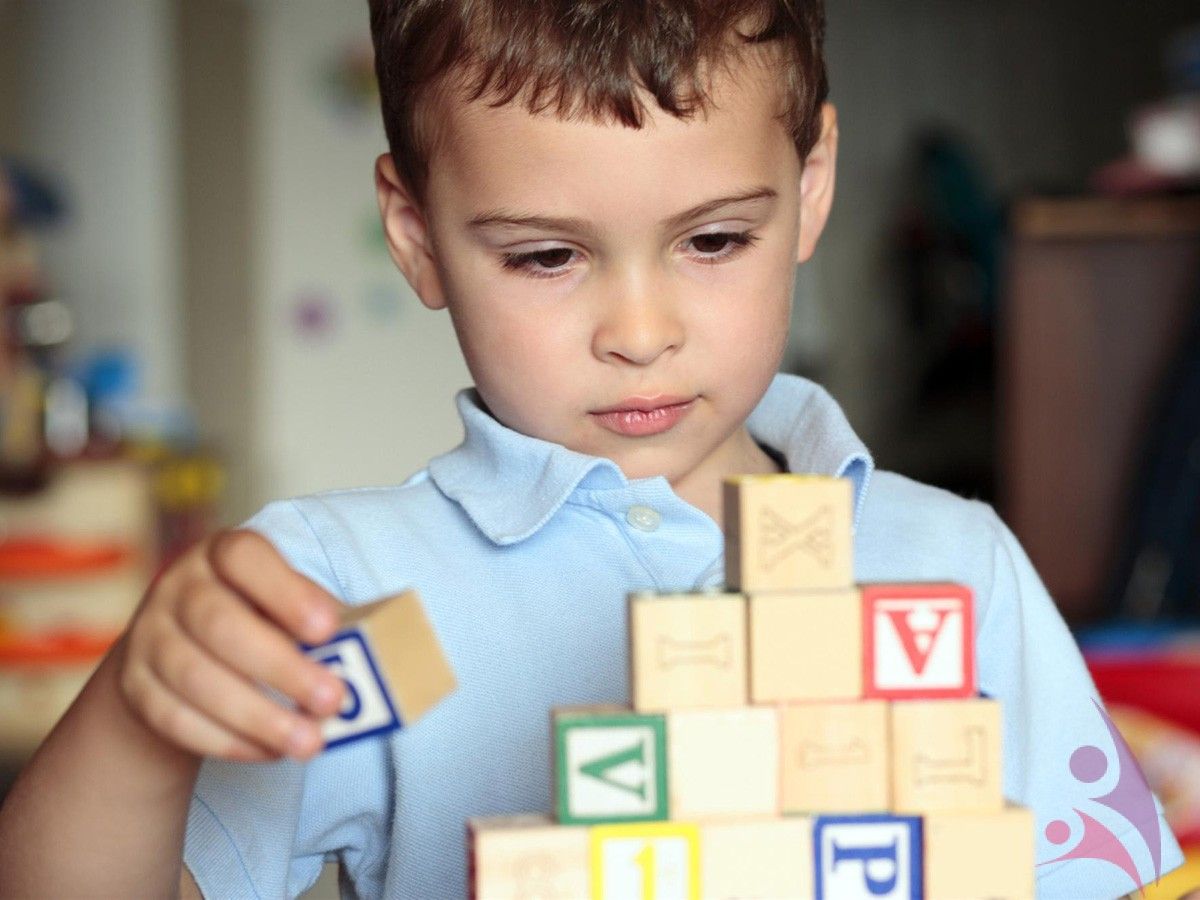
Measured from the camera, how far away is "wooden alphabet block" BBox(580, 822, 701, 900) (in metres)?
0.49

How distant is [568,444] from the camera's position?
799 mm

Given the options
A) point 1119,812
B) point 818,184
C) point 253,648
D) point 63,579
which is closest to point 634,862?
point 253,648

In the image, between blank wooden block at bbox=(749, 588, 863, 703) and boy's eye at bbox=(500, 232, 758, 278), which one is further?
boy's eye at bbox=(500, 232, 758, 278)

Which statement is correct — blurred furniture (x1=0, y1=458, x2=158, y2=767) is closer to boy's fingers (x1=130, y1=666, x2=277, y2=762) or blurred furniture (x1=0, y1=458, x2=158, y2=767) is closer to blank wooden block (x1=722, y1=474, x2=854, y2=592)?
boy's fingers (x1=130, y1=666, x2=277, y2=762)

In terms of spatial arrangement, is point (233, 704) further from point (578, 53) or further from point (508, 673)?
point (578, 53)

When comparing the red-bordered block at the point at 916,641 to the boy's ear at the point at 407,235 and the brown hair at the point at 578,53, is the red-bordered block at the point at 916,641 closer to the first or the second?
the brown hair at the point at 578,53

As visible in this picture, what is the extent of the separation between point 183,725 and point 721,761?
187 millimetres

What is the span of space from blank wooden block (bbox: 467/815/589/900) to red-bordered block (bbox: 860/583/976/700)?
0.35 feet

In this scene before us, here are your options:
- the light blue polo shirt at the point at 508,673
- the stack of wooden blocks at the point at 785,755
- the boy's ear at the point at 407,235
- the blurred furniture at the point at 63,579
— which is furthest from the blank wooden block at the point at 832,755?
the blurred furniture at the point at 63,579

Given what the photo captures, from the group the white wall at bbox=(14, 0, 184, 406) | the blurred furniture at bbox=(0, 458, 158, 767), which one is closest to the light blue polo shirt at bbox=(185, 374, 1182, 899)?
the blurred furniture at bbox=(0, 458, 158, 767)

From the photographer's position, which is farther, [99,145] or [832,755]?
[99,145]

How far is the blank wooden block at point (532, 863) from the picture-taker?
1.58 ft

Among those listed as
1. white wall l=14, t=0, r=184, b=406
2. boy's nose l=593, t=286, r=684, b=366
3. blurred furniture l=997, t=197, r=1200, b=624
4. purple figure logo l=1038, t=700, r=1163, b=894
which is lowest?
purple figure logo l=1038, t=700, r=1163, b=894

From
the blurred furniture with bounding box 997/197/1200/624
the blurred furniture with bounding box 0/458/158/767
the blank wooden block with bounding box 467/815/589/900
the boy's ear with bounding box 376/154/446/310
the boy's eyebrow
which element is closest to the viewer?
the blank wooden block with bounding box 467/815/589/900
